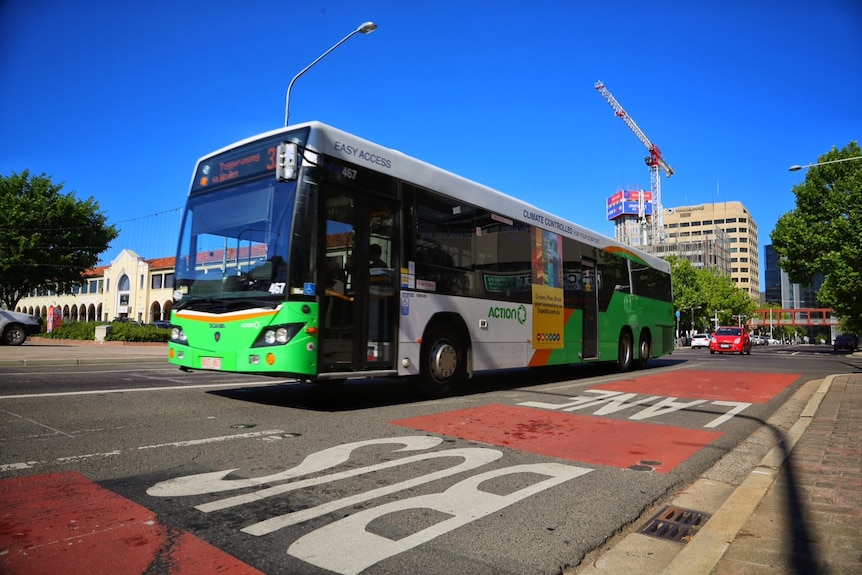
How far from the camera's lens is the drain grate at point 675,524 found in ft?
10.7

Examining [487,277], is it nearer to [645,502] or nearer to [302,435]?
[302,435]

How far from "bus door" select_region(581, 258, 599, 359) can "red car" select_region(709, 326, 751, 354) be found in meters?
26.8

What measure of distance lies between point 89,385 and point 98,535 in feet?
23.1

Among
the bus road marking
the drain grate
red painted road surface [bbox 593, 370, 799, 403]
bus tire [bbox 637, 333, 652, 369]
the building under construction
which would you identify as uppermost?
the building under construction

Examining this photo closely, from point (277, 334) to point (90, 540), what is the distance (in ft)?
12.2

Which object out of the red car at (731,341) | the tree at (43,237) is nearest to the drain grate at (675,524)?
the red car at (731,341)

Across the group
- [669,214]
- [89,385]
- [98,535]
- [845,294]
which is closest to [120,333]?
[89,385]

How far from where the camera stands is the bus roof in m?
7.01

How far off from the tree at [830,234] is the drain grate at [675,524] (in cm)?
4045

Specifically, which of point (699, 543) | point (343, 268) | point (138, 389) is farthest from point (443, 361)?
point (699, 543)

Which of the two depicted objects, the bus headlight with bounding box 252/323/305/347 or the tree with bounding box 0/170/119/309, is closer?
the bus headlight with bounding box 252/323/305/347

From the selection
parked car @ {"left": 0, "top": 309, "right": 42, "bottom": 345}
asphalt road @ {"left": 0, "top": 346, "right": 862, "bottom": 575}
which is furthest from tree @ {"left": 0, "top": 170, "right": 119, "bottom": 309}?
asphalt road @ {"left": 0, "top": 346, "right": 862, "bottom": 575}

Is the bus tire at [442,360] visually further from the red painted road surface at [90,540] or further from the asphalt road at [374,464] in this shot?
the red painted road surface at [90,540]

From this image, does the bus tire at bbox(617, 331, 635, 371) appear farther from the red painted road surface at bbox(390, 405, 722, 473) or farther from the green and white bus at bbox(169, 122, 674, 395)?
the red painted road surface at bbox(390, 405, 722, 473)
